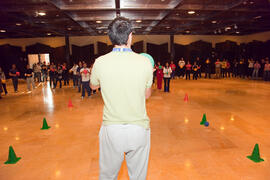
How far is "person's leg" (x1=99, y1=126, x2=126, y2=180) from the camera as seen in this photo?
54.4 inches

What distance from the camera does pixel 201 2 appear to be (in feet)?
28.9

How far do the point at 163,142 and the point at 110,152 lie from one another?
2701mm

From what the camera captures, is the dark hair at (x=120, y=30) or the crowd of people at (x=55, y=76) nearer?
the dark hair at (x=120, y=30)

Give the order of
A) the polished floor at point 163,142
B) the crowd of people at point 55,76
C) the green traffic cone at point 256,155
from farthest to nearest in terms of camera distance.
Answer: the crowd of people at point 55,76 < the green traffic cone at point 256,155 < the polished floor at point 163,142

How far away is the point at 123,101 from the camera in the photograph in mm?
1343

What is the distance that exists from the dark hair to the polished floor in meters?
2.18

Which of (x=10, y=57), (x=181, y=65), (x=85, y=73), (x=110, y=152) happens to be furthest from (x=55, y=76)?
(x=110, y=152)

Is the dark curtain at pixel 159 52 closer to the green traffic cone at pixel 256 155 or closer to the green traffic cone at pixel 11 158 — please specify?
the green traffic cone at pixel 256 155

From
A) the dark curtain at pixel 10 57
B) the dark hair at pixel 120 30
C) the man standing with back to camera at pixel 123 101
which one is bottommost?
the man standing with back to camera at pixel 123 101

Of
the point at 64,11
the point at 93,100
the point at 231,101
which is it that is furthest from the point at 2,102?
the point at 231,101

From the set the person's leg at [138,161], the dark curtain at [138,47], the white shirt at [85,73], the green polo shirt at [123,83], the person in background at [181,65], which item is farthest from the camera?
the dark curtain at [138,47]

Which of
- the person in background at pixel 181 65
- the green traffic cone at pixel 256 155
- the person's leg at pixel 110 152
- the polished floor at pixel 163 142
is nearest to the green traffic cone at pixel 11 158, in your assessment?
the polished floor at pixel 163 142

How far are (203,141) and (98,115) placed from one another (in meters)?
3.30

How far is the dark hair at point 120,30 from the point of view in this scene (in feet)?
4.45
